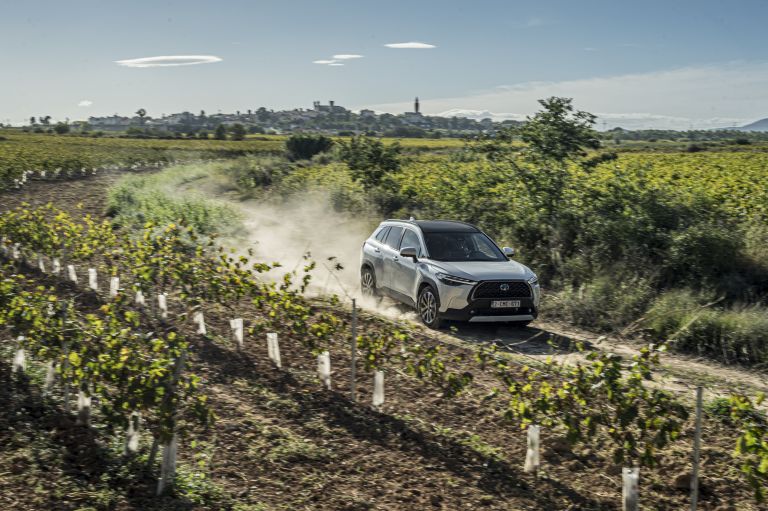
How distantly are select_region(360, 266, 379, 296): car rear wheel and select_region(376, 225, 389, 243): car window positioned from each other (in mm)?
611

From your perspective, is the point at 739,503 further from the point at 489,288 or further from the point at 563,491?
the point at 489,288

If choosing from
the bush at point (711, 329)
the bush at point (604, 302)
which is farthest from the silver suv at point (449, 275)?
A: the bush at point (711, 329)

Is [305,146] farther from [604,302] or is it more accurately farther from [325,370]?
[325,370]

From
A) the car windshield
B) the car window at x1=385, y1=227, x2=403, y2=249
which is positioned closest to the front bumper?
the car windshield

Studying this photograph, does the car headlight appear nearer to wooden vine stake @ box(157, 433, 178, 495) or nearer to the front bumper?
the front bumper

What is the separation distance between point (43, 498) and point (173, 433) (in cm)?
113

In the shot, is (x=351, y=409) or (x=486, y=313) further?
(x=486, y=313)

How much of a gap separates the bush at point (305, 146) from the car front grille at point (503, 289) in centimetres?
4404

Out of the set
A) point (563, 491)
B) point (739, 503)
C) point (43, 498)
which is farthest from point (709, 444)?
point (43, 498)

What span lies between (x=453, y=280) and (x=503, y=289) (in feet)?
2.62

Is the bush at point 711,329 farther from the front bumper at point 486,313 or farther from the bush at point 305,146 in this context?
the bush at point 305,146

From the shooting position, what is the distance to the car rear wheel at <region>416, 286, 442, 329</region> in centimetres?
1209

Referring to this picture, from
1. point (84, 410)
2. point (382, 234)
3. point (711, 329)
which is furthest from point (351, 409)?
point (382, 234)

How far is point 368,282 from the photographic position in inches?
579
